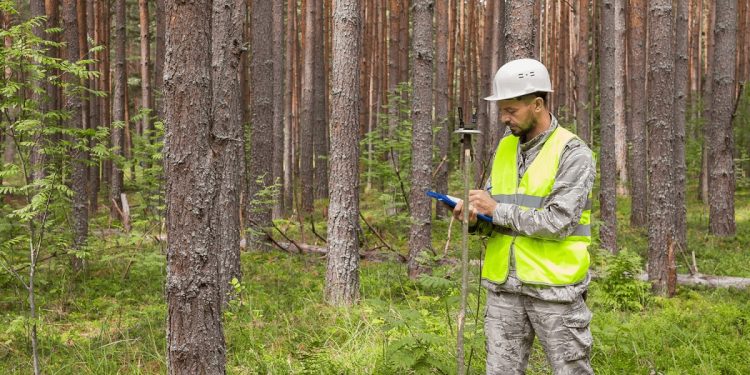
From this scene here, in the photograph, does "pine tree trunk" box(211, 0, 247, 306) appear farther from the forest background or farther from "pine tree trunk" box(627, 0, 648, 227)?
"pine tree trunk" box(627, 0, 648, 227)

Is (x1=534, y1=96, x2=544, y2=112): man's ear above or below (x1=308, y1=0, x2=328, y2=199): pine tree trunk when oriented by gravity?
below

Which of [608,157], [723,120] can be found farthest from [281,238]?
[723,120]

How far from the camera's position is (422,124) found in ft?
28.2

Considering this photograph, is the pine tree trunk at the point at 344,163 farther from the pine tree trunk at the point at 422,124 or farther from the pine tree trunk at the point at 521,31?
the pine tree trunk at the point at 521,31

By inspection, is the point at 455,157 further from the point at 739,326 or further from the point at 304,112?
the point at 739,326

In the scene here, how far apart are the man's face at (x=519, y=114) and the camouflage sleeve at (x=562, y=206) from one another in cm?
25

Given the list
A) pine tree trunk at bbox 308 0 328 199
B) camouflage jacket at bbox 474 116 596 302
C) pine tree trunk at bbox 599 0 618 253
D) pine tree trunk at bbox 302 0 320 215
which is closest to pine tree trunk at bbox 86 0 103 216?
pine tree trunk at bbox 302 0 320 215

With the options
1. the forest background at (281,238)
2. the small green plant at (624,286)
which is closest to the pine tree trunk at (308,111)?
the forest background at (281,238)

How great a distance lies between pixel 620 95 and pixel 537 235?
17.0 m

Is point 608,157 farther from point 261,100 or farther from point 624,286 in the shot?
point 261,100

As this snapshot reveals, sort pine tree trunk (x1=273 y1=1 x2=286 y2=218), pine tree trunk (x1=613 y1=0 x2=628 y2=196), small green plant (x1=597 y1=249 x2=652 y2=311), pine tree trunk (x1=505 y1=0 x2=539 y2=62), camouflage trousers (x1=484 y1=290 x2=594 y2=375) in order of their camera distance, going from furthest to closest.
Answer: pine tree trunk (x1=613 y1=0 x2=628 y2=196) → pine tree trunk (x1=273 y1=1 x2=286 y2=218) → small green plant (x1=597 y1=249 x2=652 y2=311) → pine tree trunk (x1=505 y1=0 x2=539 y2=62) → camouflage trousers (x1=484 y1=290 x2=594 y2=375)

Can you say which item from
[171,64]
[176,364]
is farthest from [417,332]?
[171,64]

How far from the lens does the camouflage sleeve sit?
10.3 ft

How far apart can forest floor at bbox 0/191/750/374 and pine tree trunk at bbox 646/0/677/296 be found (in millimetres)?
479
